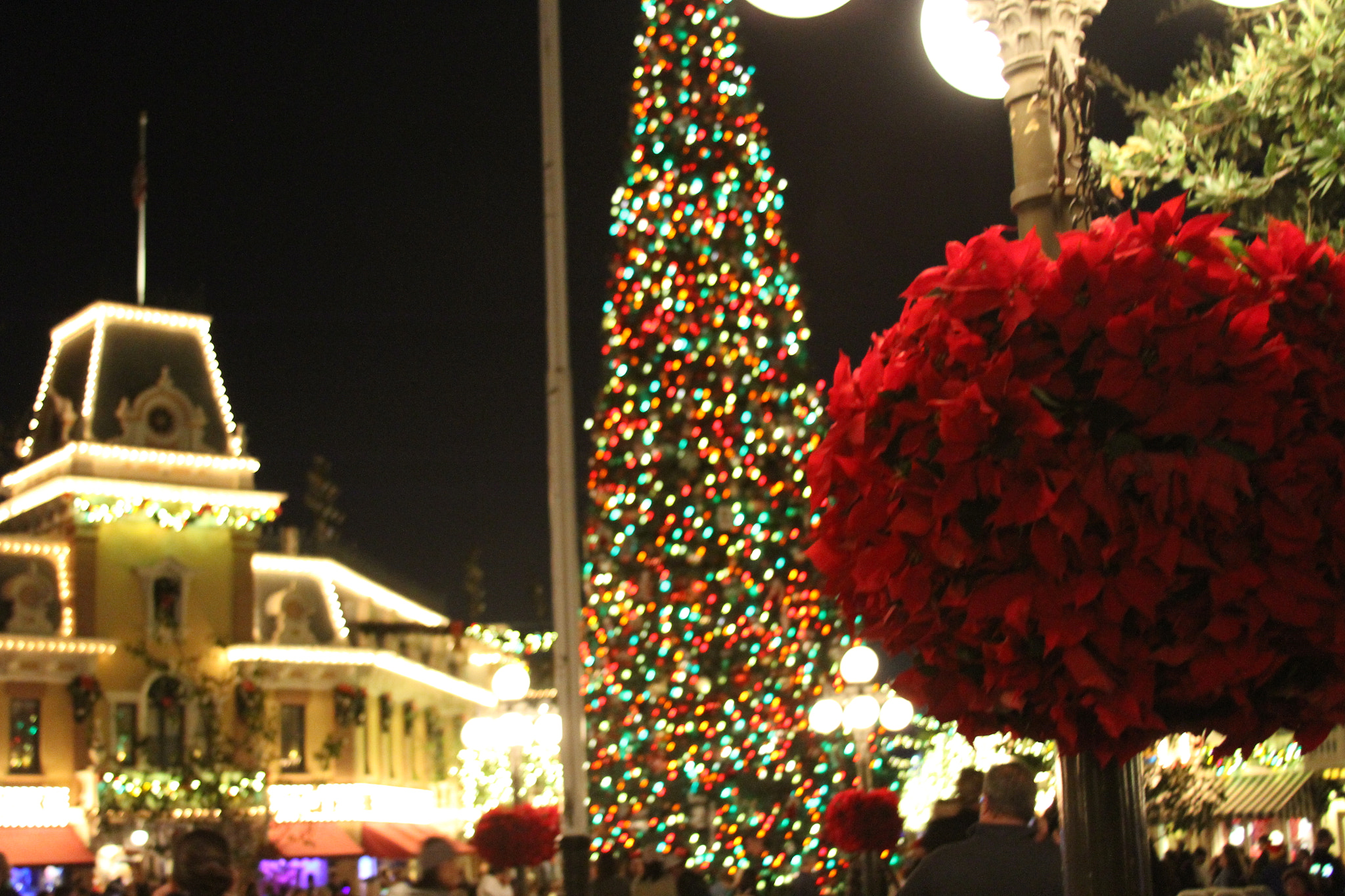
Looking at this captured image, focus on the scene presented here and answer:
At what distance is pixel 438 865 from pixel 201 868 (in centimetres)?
285

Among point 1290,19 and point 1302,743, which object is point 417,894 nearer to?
point 1302,743

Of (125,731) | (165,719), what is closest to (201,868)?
(125,731)

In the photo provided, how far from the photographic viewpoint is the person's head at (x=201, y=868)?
4.95m

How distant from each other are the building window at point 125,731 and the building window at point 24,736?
65.1 inches

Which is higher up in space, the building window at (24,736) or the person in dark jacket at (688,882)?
the building window at (24,736)

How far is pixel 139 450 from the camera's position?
39375 mm

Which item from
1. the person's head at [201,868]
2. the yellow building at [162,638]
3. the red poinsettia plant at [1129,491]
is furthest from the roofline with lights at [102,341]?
the red poinsettia plant at [1129,491]

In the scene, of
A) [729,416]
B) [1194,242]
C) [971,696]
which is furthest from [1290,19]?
[729,416]

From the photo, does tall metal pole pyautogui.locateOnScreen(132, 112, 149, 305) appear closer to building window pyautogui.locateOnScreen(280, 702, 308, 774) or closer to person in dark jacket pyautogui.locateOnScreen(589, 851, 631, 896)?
building window pyautogui.locateOnScreen(280, 702, 308, 774)

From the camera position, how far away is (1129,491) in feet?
10.4

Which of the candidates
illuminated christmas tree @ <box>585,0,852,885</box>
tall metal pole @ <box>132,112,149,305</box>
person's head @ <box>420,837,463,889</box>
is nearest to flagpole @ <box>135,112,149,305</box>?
tall metal pole @ <box>132,112,149,305</box>

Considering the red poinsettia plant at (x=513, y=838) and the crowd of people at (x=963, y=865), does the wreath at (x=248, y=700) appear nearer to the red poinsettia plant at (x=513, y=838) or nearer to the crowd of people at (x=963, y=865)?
the crowd of people at (x=963, y=865)

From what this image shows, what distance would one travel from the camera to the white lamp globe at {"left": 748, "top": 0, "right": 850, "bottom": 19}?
17.6ft

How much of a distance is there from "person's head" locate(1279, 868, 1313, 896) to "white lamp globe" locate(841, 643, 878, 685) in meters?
3.56
